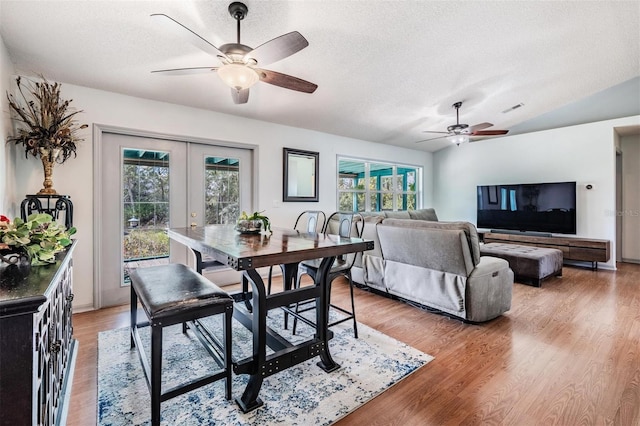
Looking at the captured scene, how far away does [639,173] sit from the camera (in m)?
5.43

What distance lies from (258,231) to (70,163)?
220 centimetres

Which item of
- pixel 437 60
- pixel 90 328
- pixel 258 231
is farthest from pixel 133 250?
pixel 437 60

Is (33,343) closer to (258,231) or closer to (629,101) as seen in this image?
(258,231)

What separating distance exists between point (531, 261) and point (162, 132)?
5079mm

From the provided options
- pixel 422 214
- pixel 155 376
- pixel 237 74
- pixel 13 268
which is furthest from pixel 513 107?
pixel 13 268

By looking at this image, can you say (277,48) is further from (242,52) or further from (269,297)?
(269,297)

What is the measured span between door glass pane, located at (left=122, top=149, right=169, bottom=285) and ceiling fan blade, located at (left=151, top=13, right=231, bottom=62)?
207cm

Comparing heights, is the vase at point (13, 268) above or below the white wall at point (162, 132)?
below

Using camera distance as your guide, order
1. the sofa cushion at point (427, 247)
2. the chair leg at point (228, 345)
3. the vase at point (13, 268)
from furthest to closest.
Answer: the sofa cushion at point (427, 247)
the chair leg at point (228, 345)
the vase at point (13, 268)

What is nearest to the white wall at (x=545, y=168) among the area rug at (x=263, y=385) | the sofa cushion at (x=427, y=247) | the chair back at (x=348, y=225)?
the chair back at (x=348, y=225)

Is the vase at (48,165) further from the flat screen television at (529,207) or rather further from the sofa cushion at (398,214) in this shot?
the flat screen television at (529,207)

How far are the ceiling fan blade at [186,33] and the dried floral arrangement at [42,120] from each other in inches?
65.4

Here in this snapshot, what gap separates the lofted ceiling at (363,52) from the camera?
2.28 metres

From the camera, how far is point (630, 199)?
555 cm
